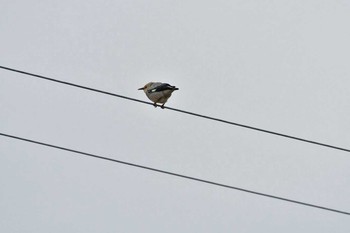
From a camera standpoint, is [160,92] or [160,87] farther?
[160,87]

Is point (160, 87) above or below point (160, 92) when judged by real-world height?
above

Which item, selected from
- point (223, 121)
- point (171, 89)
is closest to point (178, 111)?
point (223, 121)

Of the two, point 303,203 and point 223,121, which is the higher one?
point 223,121

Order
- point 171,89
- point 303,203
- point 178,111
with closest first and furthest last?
1. point 303,203
2. point 178,111
3. point 171,89

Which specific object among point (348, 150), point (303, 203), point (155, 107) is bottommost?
point (303, 203)

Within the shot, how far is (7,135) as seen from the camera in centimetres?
2094

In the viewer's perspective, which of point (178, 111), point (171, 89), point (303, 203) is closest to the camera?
point (303, 203)

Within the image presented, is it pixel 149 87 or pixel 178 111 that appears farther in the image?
pixel 149 87

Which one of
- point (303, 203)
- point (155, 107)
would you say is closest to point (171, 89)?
point (155, 107)

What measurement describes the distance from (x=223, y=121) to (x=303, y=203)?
106 inches

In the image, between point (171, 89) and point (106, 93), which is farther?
point (171, 89)

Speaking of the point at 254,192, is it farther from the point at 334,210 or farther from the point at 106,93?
the point at 106,93

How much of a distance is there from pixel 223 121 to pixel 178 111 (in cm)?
127

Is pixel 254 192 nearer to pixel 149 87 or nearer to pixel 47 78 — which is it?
pixel 47 78
